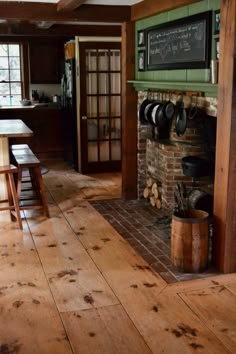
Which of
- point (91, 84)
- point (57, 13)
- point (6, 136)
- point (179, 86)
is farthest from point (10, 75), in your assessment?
point (179, 86)

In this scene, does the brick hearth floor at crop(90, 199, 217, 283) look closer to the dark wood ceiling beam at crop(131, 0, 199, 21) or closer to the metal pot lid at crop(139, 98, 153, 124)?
the metal pot lid at crop(139, 98, 153, 124)

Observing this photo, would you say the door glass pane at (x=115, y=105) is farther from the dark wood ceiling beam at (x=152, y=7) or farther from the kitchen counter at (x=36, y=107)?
the dark wood ceiling beam at (x=152, y=7)

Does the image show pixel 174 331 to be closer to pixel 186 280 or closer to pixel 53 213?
pixel 186 280

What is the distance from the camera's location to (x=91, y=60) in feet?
22.4

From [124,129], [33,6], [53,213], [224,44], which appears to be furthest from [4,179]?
[224,44]

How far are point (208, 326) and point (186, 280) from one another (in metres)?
0.63

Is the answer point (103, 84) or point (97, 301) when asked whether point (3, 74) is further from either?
point (97, 301)

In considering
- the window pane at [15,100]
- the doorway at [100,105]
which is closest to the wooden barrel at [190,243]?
the doorway at [100,105]

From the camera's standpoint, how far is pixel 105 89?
275 inches

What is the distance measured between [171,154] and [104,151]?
8.64ft

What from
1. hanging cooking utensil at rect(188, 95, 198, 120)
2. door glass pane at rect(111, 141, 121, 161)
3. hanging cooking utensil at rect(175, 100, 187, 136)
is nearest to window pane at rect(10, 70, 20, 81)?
door glass pane at rect(111, 141, 121, 161)

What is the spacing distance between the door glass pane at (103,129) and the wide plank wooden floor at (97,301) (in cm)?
289

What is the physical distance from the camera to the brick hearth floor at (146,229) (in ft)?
11.6

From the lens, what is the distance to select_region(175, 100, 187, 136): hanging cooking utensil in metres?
4.25
